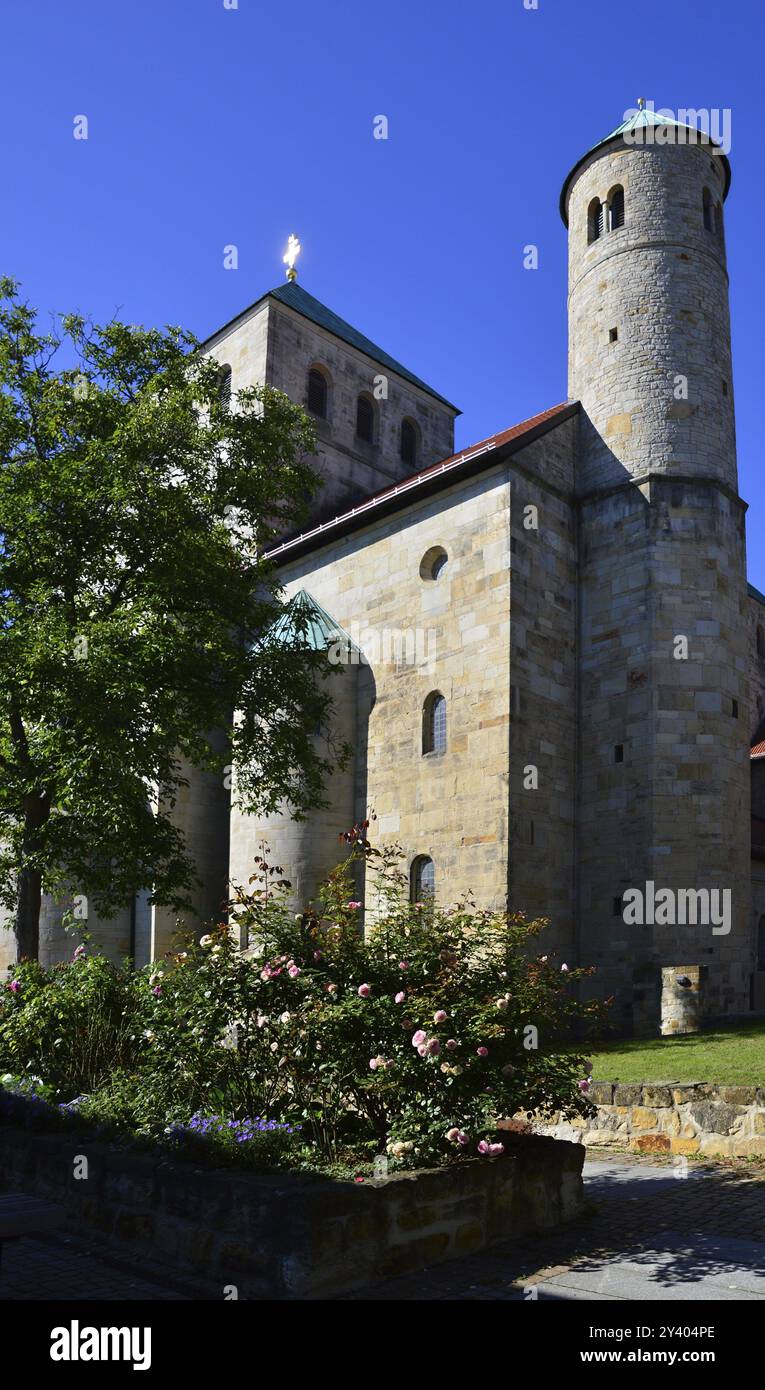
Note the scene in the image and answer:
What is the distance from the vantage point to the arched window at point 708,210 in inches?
941

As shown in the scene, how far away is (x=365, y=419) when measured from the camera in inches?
1390

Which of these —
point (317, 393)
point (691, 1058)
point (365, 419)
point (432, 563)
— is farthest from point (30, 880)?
point (365, 419)

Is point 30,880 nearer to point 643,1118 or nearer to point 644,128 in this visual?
point 643,1118

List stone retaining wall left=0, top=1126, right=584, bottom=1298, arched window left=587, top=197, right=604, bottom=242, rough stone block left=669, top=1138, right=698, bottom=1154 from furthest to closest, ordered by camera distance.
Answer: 1. arched window left=587, top=197, right=604, bottom=242
2. rough stone block left=669, top=1138, right=698, bottom=1154
3. stone retaining wall left=0, top=1126, right=584, bottom=1298

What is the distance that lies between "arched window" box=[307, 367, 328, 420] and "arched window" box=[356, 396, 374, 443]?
1.37 m

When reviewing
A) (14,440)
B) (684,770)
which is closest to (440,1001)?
(14,440)

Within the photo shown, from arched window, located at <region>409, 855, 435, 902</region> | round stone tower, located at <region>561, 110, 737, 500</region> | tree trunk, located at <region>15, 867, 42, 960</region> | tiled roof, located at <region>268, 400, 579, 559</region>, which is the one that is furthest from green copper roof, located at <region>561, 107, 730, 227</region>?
tree trunk, located at <region>15, 867, 42, 960</region>

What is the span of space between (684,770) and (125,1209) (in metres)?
15.4

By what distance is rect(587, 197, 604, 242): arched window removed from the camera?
24.4m

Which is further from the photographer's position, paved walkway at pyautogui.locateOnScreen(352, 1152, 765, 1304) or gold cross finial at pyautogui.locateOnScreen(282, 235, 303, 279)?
gold cross finial at pyautogui.locateOnScreen(282, 235, 303, 279)

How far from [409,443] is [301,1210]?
33.4m

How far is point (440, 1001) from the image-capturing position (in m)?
7.46

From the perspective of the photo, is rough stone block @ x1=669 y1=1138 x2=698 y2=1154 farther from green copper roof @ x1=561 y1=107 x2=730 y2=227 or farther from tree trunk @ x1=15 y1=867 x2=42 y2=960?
green copper roof @ x1=561 y1=107 x2=730 y2=227
